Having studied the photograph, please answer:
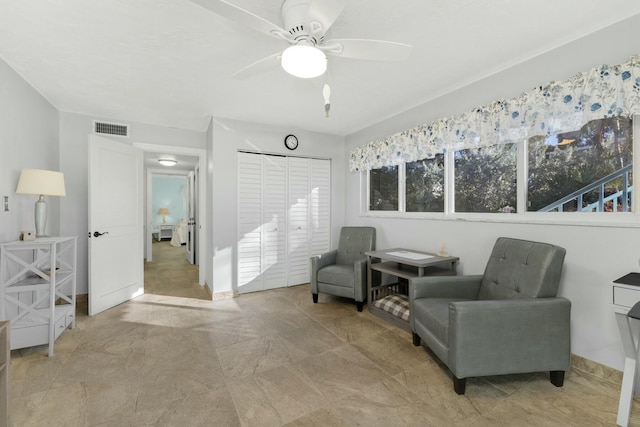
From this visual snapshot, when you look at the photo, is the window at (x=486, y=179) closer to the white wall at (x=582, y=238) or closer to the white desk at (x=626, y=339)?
the white wall at (x=582, y=238)

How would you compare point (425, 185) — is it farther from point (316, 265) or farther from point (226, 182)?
point (226, 182)

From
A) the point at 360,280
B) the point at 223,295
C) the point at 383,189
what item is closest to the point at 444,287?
the point at 360,280

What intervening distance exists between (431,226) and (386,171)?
103 centimetres

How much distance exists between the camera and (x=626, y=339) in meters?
1.51

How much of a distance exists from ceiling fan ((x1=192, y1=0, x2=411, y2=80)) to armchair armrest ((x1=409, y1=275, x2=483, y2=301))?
1.64 m

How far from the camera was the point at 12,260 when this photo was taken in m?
2.30

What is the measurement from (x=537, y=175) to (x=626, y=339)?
1.21 metres

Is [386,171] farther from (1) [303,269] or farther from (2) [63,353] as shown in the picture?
(2) [63,353]

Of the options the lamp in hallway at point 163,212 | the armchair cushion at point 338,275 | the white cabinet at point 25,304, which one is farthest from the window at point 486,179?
the lamp in hallway at point 163,212

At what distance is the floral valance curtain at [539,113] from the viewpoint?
5.57ft

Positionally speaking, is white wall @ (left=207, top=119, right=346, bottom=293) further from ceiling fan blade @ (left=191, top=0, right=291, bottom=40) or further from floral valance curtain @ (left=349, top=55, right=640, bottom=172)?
ceiling fan blade @ (left=191, top=0, right=291, bottom=40)

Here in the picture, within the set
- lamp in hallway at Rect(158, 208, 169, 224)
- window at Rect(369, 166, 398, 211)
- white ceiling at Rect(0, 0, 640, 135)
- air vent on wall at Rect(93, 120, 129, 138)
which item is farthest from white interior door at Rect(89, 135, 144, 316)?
lamp in hallway at Rect(158, 208, 169, 224)

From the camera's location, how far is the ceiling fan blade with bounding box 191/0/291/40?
3.85ft

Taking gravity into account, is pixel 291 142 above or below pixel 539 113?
above
